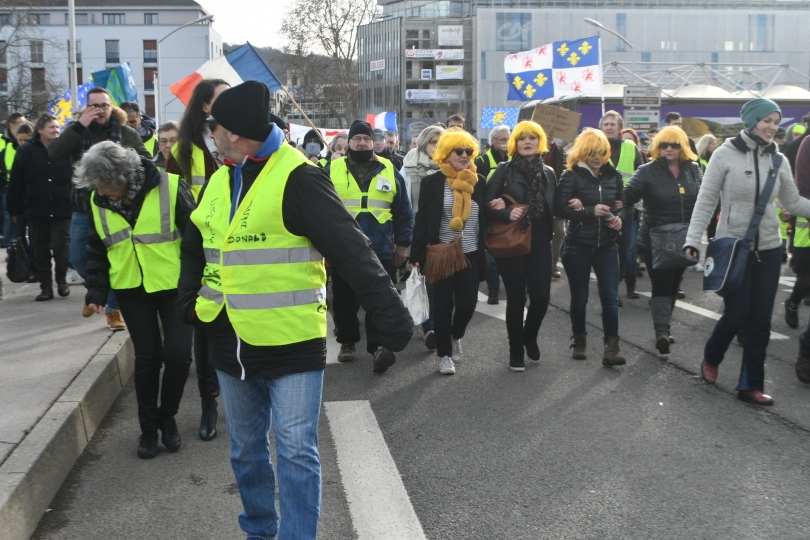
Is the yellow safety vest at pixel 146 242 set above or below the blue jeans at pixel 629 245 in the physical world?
above

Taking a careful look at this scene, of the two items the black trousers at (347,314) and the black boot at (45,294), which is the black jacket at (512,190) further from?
the black boot at (45,294)

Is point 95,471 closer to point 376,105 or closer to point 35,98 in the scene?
point 35,98

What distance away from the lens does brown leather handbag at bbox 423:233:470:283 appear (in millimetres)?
6852

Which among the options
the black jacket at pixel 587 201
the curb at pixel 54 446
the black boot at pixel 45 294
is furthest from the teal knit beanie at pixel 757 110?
the black boot at pixel 45 294

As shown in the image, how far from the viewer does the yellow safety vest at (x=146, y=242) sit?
4.90 metres

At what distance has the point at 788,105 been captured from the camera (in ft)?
112

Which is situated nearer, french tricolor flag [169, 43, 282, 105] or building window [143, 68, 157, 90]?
french tricolor flag [169, 43, 282, 105]

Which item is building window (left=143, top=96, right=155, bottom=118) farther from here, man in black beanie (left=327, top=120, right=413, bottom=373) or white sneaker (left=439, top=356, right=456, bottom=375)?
white sneaker (left=439, top=356, right=456, bottom=375)

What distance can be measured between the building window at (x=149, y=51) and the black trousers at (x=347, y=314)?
95195 millimetres

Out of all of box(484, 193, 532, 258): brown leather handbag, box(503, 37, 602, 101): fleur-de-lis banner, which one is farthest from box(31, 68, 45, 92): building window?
box(484, 193, 532, 258): brown leather handbag

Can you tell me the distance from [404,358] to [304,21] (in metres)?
69.1

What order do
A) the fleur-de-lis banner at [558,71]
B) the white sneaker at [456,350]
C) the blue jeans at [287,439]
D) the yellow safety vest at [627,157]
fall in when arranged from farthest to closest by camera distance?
the fleur-de-lis banner at [558,71] → the yellow safety vest at [627,157] → the white sneaker at [456,350] → the blue jeans at [287,439]

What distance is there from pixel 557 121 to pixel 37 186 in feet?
19.3

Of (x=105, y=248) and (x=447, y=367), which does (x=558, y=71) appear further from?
(x=105, y=248)
